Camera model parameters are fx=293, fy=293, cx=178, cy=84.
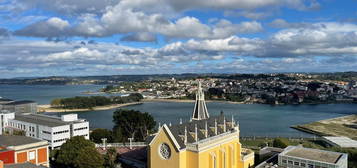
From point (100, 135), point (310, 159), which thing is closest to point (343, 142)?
point (310, 159)

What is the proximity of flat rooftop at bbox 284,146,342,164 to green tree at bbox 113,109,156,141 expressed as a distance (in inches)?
729

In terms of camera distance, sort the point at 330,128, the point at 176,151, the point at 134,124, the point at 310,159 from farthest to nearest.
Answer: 1. the point at 330,128
2. the point at 134,124
3. the point at 310,159
4. the point at 176,151

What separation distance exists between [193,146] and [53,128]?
71.1ft

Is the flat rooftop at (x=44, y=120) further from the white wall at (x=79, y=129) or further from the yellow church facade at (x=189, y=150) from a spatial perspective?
the yellow church facade at (x=189, y=150)

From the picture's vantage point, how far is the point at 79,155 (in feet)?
73.0

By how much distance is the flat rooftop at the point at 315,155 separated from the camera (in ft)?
64.2

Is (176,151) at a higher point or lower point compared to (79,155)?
higher

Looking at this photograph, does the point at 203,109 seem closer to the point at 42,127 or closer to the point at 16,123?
the point at 42,127

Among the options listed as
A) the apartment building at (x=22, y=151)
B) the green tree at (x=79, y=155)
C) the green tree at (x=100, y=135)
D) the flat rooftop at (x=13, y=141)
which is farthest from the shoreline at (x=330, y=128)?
the flat rooftop at (x=13, y=141)

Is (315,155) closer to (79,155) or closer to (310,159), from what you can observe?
(310,159)

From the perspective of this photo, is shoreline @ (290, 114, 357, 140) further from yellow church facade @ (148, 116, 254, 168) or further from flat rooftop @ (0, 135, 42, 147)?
flat rooftop @ (0, 135, 42, 147)

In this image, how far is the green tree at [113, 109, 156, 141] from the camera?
116 ft

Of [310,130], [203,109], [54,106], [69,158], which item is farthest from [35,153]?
[54,106]

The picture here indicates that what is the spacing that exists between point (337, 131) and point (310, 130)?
13.0 feet
